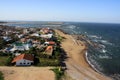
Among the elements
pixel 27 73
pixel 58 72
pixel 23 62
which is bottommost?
pixel 27 73

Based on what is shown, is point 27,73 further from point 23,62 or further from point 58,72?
point 23,62

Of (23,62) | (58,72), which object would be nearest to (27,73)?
(58,72)

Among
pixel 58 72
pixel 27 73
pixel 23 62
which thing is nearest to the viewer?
pixel 27 73

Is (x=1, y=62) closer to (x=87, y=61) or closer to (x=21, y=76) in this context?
(x=21, y=76)

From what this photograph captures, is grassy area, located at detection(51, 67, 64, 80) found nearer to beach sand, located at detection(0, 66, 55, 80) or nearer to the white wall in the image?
beach sand, located at detection(0, 66, 55, 80)

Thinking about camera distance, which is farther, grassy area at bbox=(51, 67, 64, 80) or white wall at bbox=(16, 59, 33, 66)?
white wall at bbox=(16, 59, 33, 66)

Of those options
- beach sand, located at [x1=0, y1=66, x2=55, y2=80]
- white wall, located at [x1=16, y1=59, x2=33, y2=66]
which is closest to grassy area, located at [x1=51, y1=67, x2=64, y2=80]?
beach sand, located at [x1=0, y1=66, x2=55, y2=80]

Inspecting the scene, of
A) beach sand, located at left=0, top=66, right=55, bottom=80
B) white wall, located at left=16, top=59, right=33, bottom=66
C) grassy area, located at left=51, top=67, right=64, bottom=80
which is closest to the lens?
beach sand, located at left=0, top=66, right=55, bottom=80

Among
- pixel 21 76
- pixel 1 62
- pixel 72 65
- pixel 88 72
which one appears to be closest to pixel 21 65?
pixel 1 62

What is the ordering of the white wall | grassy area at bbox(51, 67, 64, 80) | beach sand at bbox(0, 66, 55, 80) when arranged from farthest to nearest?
the white wall
grassy area at bbox(51, 67, 64, 80)
beach sand at bbox(0, 66, 55, 80)
